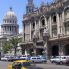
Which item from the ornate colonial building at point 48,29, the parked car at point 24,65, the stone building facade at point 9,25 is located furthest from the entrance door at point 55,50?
the stone building facade at point 9,25

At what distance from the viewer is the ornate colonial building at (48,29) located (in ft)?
232

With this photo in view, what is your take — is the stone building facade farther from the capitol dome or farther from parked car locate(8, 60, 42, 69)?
parked car locate(8, 60, 42, 69)

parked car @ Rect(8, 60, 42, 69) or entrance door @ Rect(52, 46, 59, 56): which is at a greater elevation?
entrance door @ Rect(52, 46, 59, 56)

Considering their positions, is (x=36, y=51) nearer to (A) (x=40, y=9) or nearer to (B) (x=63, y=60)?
(A) (x=40, y=9)

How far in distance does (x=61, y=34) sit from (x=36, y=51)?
16.8 meters

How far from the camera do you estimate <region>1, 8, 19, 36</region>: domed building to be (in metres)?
174

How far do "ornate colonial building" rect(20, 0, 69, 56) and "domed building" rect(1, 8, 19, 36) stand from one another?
3233 inches

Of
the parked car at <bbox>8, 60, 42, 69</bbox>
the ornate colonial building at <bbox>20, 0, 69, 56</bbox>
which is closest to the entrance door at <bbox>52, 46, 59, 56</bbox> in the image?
the ornate colonial building at <bbox>20, 0, 69, 56</bbox>

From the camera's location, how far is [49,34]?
76.2 m

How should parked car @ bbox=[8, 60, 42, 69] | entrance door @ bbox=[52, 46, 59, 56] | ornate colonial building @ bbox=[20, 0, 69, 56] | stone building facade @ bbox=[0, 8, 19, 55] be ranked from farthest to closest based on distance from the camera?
stone building facade @ bbox=[0, 8, 19, 55]
entrance door @ bbox=[52, 46, 59, 56]
ornate colonial building @ bbox=[20, 0, 69, 56]
parked car @ bbox=[8, 60, 42, 69]

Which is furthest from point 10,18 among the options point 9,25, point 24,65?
point 24,65

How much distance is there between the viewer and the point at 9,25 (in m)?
174

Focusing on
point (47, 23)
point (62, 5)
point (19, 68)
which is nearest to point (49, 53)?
point (47, 23)

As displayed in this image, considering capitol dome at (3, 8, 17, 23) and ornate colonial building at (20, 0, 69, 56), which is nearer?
ornate colonial building at (20, 0, 69, 56)
